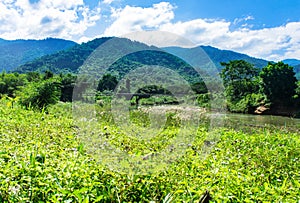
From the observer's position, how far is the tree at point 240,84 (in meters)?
23.3

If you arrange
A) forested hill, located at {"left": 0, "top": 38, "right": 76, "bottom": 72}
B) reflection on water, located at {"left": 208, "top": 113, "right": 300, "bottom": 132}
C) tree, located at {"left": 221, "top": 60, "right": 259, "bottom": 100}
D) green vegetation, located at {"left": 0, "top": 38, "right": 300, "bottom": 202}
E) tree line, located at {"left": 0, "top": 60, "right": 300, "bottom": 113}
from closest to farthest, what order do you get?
green vegetation, located at {"left": 0, "top": 38, "right": 300, "bottom": 202} < tree line, located at {"left": 0, "top": 60, "right": 300, "bottom": 113} < reflection on water, located at {"left": 208, "top": 113, "right": 300, "bottom": 132} < tree, located at {"left": 221, "top": 60, "right": 259, "bottom": 100} < forested hill, located at {"left": 0, "top": 38, "right": 76, "bottom": 72}

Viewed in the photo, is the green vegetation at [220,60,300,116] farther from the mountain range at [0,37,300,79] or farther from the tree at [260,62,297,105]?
the mountain range at [0,37,300,79]

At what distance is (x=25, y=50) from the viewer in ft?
419

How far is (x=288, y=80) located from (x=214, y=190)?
70.7ft

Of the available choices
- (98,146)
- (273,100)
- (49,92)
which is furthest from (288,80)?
(98,146)

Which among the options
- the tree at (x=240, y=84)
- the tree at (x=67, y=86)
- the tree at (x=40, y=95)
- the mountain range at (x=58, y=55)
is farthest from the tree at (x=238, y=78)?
the tree at (x=40, y=95)

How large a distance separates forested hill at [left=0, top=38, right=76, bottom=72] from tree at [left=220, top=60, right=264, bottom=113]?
83.6 m

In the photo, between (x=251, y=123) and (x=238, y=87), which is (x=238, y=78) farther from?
(x=251, y=123)

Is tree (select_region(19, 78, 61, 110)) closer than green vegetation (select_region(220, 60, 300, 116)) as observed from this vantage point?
Yes

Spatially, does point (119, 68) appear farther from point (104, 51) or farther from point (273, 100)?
point (273, 100)

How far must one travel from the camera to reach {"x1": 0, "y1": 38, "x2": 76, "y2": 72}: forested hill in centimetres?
10356

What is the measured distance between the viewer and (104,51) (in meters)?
4.82

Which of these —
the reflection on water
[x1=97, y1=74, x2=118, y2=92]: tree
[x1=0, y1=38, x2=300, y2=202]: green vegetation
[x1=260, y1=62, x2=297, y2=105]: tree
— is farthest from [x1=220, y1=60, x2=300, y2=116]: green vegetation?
[x1=97, y1=74, x2=118, y2=92]: tree

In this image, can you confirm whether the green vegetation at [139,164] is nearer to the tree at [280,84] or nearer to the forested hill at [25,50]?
the tree at [280,84]
